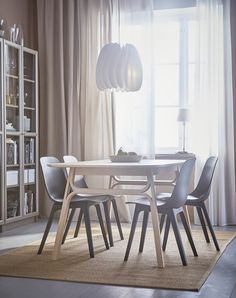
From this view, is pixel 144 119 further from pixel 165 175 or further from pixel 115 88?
pixel 115 88

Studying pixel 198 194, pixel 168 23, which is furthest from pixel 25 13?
pixel 198 194

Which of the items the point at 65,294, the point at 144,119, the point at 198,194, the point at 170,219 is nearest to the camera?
the point at 65,294

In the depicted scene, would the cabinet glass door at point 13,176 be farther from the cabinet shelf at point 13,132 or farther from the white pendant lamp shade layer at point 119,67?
the white pendant lamp shade layer at point 119,67

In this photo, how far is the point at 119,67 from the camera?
433 centimetres

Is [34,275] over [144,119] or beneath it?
beneath

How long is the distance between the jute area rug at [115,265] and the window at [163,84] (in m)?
1.75

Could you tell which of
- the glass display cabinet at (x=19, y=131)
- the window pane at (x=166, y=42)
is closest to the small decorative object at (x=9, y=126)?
the glass display cabinet at (x=19, y=131)

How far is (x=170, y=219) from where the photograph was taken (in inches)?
146

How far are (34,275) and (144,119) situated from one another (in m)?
2.89

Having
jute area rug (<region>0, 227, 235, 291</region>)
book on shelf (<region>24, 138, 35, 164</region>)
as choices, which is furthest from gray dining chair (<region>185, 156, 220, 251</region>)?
book on shelf (<region>24, 138, 35, 164</region>)

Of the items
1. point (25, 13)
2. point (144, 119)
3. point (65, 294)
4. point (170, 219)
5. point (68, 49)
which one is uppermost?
point (25, 13)

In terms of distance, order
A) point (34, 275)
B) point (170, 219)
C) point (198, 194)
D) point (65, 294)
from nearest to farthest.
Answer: point (65, 294) < point (34, 275) < point (170, 219) < point (198, 194)

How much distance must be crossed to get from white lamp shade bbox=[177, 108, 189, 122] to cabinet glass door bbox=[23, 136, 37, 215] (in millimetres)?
1638

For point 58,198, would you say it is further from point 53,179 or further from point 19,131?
point 19,131
